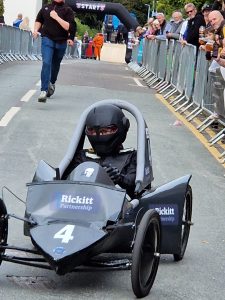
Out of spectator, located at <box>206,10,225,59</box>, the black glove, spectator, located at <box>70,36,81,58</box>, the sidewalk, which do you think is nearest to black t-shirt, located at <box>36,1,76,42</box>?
spectator, located at <box>206,10,225,59</box>

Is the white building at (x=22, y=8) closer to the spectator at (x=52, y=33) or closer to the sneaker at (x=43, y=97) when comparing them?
the spectator at (x=52, y=33)

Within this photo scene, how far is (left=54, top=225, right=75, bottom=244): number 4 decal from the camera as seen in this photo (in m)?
4.49

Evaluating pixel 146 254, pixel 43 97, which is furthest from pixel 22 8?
pixel 146 254

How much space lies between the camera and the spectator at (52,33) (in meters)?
14.3

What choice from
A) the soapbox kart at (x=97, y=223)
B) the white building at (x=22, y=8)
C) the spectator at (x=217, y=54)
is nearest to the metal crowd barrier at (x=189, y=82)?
the spectator at (x=217, y=54)

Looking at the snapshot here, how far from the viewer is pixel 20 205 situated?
7004 mm

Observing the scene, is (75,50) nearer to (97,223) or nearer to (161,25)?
(161,25)

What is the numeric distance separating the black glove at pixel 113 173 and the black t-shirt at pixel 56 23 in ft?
30.0

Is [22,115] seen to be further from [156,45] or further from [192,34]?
[156,45]

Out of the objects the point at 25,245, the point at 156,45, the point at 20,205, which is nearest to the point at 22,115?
the point at 20,205

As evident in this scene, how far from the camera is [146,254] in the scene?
4836 mm

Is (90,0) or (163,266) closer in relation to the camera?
(163,266)

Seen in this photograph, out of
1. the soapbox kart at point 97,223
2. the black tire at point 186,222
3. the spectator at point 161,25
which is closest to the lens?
the soapbox kart at point 97,223

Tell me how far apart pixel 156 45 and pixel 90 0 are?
40.3m
